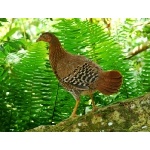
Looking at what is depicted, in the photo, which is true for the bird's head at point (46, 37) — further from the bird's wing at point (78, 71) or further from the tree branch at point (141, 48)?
the tree branch at point (141, 48)

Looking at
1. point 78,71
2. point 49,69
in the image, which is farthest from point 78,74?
point 49,69

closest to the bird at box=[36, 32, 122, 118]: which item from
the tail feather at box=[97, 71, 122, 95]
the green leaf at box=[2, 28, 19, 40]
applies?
the tail feather at box=[97, 71, 122, 95]

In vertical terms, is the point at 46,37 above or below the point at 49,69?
above

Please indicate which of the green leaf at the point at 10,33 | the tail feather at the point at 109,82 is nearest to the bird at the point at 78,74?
the tail feather at the point at 109,82

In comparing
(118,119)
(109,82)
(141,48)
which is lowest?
(118,119)

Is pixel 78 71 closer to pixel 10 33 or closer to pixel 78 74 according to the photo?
pixel 78 74
